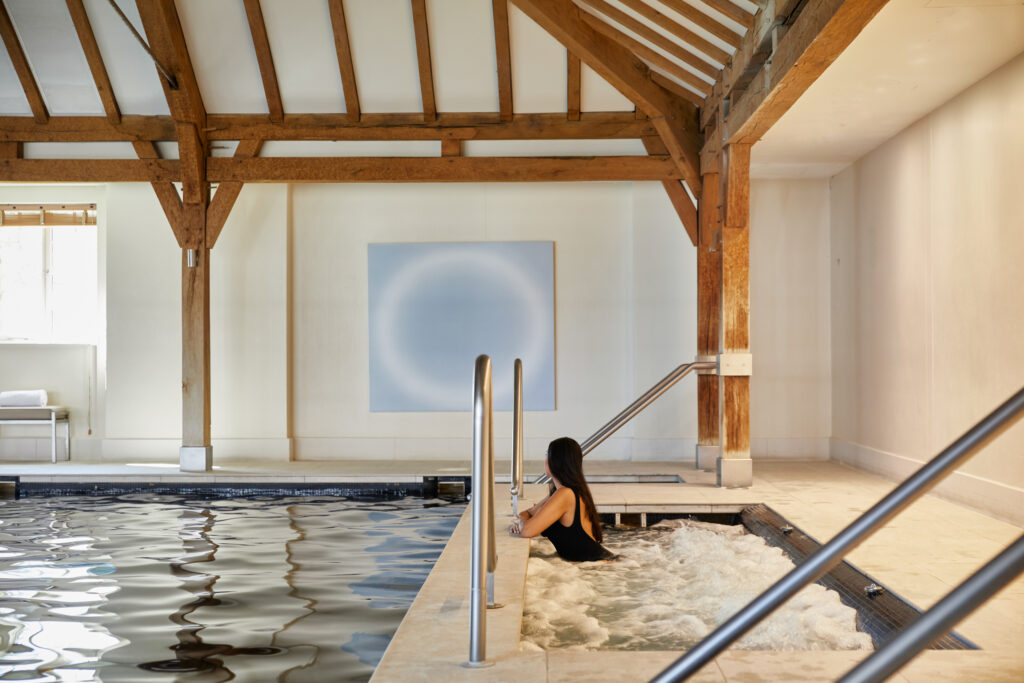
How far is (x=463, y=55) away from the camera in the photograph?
7.69 metres

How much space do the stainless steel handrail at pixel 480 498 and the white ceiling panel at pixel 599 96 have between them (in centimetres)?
580

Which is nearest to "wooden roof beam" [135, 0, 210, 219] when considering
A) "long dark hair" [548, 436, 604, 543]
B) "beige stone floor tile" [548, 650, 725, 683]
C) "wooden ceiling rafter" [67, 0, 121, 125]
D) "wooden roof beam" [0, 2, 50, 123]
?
"wooden ceiling rafter" [67, 0, 121, 125]

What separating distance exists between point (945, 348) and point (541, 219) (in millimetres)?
3928

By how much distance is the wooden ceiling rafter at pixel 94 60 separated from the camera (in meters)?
7.46

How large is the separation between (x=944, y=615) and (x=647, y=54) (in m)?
6.13

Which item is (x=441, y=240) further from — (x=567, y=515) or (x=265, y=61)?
(x=567, y=515)

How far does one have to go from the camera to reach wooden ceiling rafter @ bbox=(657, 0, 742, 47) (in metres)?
5.57

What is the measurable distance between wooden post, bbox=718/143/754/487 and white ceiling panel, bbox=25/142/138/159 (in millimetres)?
5441

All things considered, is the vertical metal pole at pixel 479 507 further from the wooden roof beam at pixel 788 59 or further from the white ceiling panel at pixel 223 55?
the white ceiling panel at pixel 223 55

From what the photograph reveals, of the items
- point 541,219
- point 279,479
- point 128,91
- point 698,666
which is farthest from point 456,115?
point 698,666

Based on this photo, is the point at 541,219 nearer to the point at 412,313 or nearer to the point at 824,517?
the point at 412,313

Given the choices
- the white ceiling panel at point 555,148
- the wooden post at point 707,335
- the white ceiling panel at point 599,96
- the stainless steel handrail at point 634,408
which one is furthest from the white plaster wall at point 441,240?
the stainless steel handrail at point 634,408

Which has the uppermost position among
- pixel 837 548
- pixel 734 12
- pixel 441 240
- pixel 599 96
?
pixel 599 96

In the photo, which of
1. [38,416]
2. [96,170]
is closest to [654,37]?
[96,170]
